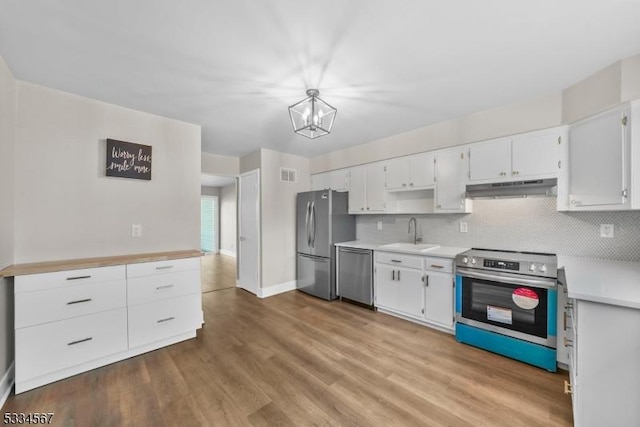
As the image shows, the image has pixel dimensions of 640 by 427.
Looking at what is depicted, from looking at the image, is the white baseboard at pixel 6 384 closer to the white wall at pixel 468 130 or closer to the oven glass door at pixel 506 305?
the oven glass door at pixel 506 305

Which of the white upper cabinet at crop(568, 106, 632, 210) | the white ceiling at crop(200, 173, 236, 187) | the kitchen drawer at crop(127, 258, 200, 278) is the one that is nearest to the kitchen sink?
the white upper cabinet at crop(568, 106, 632, 210)

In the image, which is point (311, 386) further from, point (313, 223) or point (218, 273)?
point (218, 273)

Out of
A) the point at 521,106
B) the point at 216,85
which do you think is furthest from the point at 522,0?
the point at 216,85

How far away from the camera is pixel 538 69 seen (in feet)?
6.66

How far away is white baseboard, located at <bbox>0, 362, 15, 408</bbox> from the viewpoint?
5.94 ft

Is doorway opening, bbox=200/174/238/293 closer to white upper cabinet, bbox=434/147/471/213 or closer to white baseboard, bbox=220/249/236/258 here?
white baseboard, bbox=220/249/236/258

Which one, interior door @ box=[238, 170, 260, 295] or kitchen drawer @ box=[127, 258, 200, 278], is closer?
kitchen drawer @ box=[127, 258, 200, 278]

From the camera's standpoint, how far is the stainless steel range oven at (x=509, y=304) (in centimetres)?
217

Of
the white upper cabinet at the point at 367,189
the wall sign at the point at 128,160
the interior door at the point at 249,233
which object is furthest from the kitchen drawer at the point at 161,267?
the white upper cabinet at the point at 367,189

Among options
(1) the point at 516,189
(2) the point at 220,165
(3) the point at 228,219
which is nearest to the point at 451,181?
(1) the point at 516,189

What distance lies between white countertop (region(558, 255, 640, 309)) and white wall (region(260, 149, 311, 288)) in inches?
142

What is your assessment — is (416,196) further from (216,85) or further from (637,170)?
(216,85)

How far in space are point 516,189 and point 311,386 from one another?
2717mm

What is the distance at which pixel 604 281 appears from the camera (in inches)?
Answer: 64.1
